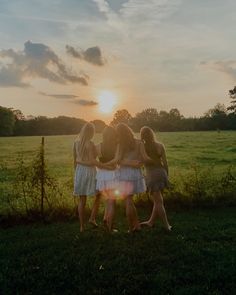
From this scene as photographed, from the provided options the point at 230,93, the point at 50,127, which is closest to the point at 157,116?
the point at 50,127

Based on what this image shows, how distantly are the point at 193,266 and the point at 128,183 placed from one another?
3.02 m

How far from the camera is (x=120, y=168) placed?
1092 centimetres

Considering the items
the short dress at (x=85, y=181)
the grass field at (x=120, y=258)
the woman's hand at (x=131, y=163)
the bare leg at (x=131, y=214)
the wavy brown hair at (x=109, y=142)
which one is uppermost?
the wavy brown hair at (x=109, y=142)

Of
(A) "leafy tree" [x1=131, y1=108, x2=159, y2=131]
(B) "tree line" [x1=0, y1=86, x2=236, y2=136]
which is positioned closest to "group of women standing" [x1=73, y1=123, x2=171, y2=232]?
(A) "leafy tree" [x1=131, y1=108, x2=159, y2=131]

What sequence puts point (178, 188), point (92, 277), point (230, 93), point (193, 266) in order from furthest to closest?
point (230, 93) → point (178, 188) → point (193, 266) → point (92, 277)

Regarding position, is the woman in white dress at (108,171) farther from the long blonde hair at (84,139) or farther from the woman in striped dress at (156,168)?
the woman in striped dress at (156,168)

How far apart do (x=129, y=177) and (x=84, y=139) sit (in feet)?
4.66

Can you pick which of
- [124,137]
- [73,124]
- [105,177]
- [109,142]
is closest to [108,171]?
[105,177]

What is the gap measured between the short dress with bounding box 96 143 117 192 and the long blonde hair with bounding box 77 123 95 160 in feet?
1.22

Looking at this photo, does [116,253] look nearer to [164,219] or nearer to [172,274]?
[172,274]

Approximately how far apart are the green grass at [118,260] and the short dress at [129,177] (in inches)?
38.8

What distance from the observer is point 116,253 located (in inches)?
362

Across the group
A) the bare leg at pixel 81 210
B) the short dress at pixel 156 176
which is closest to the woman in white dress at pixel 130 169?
the short dress at pixel 156 176

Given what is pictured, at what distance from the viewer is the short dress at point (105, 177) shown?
430 inches
